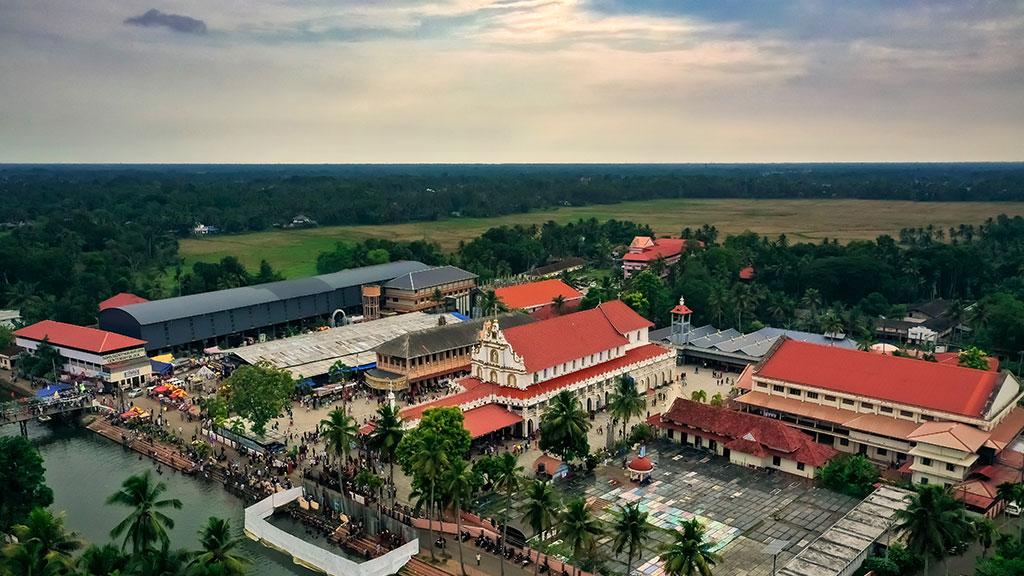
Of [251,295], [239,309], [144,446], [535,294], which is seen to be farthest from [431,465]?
[535,294]

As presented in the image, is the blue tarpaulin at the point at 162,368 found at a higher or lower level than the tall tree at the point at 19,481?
lower

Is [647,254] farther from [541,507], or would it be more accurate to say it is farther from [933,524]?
[933,524]

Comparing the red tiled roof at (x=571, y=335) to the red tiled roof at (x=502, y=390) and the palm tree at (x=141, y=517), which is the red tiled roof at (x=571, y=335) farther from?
the palm tree at (x=141, y=517)

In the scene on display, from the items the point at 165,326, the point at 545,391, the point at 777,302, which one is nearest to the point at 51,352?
the point at 165,326

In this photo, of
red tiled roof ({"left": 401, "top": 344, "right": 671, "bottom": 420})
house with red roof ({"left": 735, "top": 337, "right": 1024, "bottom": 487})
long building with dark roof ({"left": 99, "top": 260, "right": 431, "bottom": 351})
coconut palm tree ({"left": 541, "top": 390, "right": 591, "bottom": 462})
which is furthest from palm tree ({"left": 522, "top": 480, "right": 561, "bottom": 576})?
long building with dark roof ({"left": 99, "top": 260, "right": 431, "bottom": 351})

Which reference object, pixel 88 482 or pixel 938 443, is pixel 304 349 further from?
pixel 938 443

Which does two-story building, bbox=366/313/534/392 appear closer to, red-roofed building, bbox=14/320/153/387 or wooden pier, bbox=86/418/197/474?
wooden pier, bbox=86/418/197/474

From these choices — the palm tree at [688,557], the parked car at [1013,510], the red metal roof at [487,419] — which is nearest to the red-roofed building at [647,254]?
the red metal roof at [487,419]
